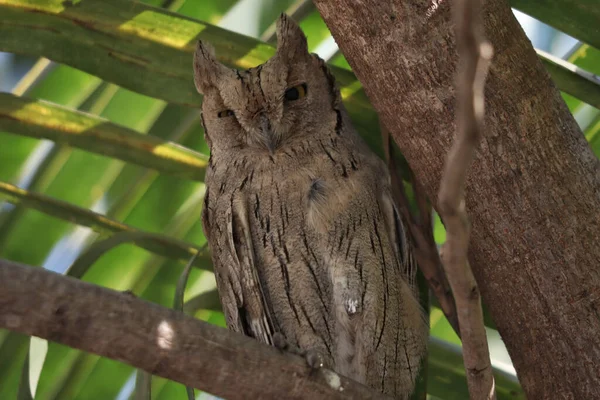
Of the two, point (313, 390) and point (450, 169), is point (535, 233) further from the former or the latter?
point (450, 169)

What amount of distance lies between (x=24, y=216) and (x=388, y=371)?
1.20m

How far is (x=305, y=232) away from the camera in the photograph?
84.4 inches

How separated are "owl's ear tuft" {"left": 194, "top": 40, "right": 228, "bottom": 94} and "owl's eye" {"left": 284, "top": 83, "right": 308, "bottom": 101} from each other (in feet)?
0.59

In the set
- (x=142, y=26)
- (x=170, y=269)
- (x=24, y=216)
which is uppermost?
(x=142, y=26)

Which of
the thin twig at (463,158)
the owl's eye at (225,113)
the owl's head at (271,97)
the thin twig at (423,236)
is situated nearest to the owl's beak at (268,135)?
the owl's head at (271,97)

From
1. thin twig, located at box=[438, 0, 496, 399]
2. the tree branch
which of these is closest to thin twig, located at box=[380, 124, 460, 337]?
the tree branch

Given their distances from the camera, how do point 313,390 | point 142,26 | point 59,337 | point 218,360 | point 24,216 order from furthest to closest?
point 24,216 → point 142,26 → point 313,390 → point 218,360 → point 59,337

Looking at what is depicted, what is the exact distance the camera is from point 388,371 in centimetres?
218

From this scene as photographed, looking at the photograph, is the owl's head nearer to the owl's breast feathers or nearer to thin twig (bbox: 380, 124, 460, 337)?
the owl's breast feathers

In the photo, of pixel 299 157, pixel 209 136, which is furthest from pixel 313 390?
pixel 209 136

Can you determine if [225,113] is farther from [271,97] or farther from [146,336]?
[146,336]

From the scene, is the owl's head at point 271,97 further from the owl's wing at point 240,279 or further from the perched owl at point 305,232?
the owl's wing at point 240,279

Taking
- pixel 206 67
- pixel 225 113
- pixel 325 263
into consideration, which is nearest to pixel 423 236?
pixel 325 263

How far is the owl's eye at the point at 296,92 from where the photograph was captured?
224 centimetres
